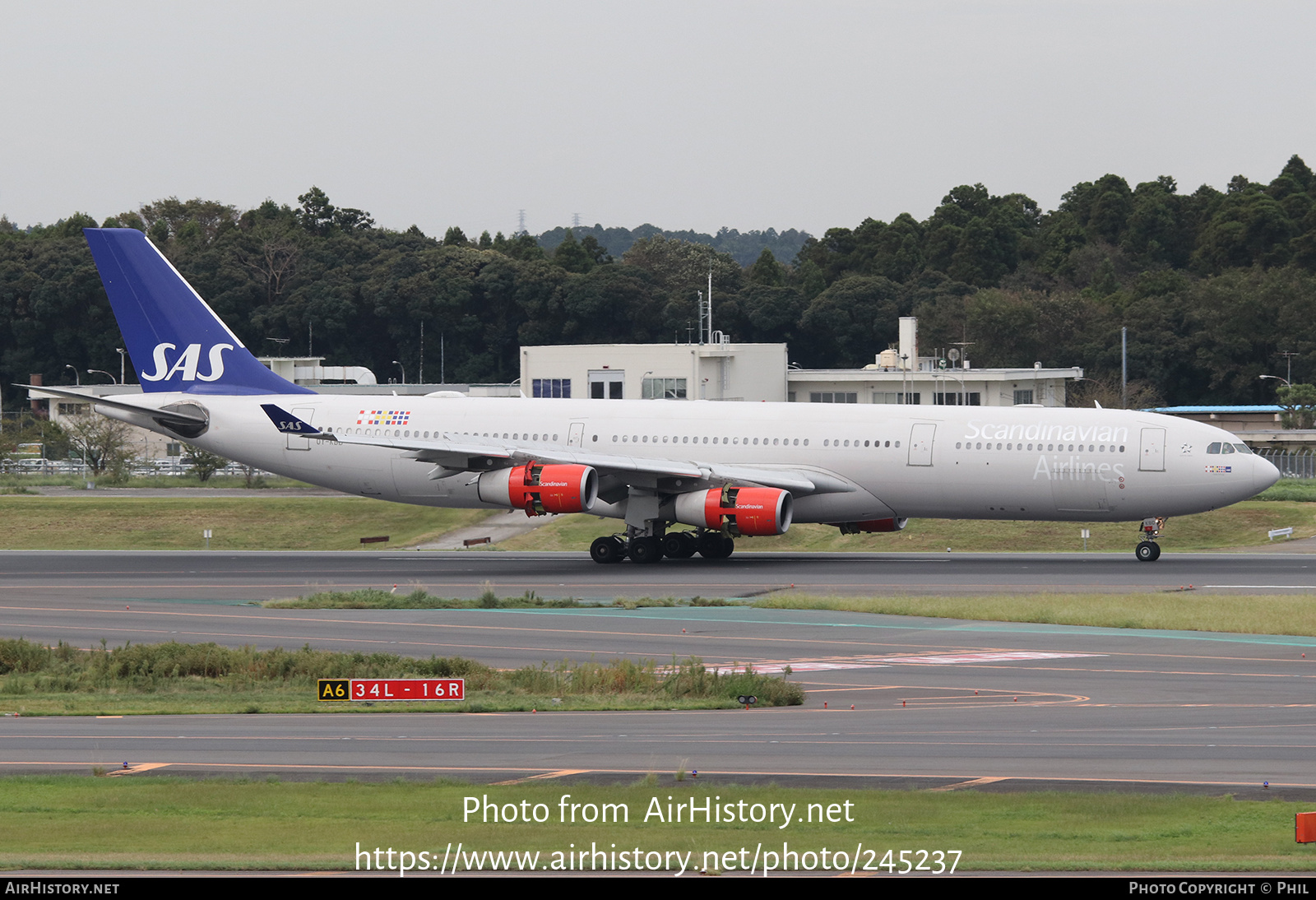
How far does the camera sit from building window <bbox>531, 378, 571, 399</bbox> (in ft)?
294

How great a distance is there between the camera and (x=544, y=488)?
4391 centimetres

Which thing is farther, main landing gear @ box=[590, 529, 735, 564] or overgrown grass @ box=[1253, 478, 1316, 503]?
overgrown grass @ box=[1253, 478, 1316, 503]

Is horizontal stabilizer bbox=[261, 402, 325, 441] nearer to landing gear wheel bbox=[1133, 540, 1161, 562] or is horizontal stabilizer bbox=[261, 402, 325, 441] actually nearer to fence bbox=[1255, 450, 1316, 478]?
landing gear wheel bbox=[1133, 540, 1161, 562]

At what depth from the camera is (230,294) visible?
13112cm

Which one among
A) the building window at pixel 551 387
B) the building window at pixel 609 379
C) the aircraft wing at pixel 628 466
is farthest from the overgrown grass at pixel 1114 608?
the building window at pixel 551 387

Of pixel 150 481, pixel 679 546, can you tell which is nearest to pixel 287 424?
pixel 679 546

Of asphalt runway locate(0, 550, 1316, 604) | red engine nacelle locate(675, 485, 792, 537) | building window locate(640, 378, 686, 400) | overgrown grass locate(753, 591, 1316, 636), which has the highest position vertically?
building window locate(640, 378, 686, 400)

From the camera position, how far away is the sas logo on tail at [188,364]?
5038cm

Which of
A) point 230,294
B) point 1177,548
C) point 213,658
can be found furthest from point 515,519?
point 230,294

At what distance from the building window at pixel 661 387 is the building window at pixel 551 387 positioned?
4395mm

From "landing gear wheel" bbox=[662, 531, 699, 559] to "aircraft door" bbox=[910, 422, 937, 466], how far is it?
292 inches

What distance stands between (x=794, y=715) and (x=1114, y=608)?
46.1ft

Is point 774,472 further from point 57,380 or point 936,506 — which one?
point 57,380

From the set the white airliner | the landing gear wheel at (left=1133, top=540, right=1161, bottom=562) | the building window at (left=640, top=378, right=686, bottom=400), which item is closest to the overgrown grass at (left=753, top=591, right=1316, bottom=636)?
the white airliner
